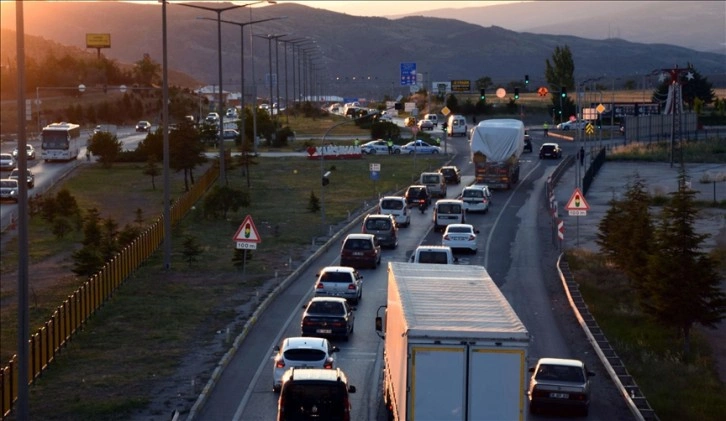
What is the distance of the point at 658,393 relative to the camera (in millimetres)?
26672

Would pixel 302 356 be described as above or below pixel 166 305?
above

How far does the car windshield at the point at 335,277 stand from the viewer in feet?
119

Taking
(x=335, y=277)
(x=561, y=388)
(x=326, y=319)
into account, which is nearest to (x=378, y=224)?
(x=335, y=277)

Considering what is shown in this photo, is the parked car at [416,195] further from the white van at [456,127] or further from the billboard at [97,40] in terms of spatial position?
the billboard at [97,40]

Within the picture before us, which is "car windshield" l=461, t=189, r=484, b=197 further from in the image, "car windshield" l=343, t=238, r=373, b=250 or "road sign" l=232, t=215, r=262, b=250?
"road sign" l=232, t=215, r=262, b=250

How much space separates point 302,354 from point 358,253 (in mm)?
18842

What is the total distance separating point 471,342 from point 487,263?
1191 inches

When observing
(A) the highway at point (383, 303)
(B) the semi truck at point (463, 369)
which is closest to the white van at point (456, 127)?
(A) the highway at point (383, 303)

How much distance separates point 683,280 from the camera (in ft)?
105

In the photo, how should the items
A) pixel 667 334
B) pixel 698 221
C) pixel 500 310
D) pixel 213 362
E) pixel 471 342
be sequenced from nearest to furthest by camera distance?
pixel 471 342, pixel 500 310, pixel 213 362, pixel 667 334, pixel 698 221

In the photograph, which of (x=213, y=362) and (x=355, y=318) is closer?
(x=213, y=362)

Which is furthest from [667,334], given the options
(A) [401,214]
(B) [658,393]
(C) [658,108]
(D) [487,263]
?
(C) [658,108]

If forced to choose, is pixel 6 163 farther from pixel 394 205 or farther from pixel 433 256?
pixel 433 256

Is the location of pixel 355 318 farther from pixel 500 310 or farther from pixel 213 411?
pixel 500 310
